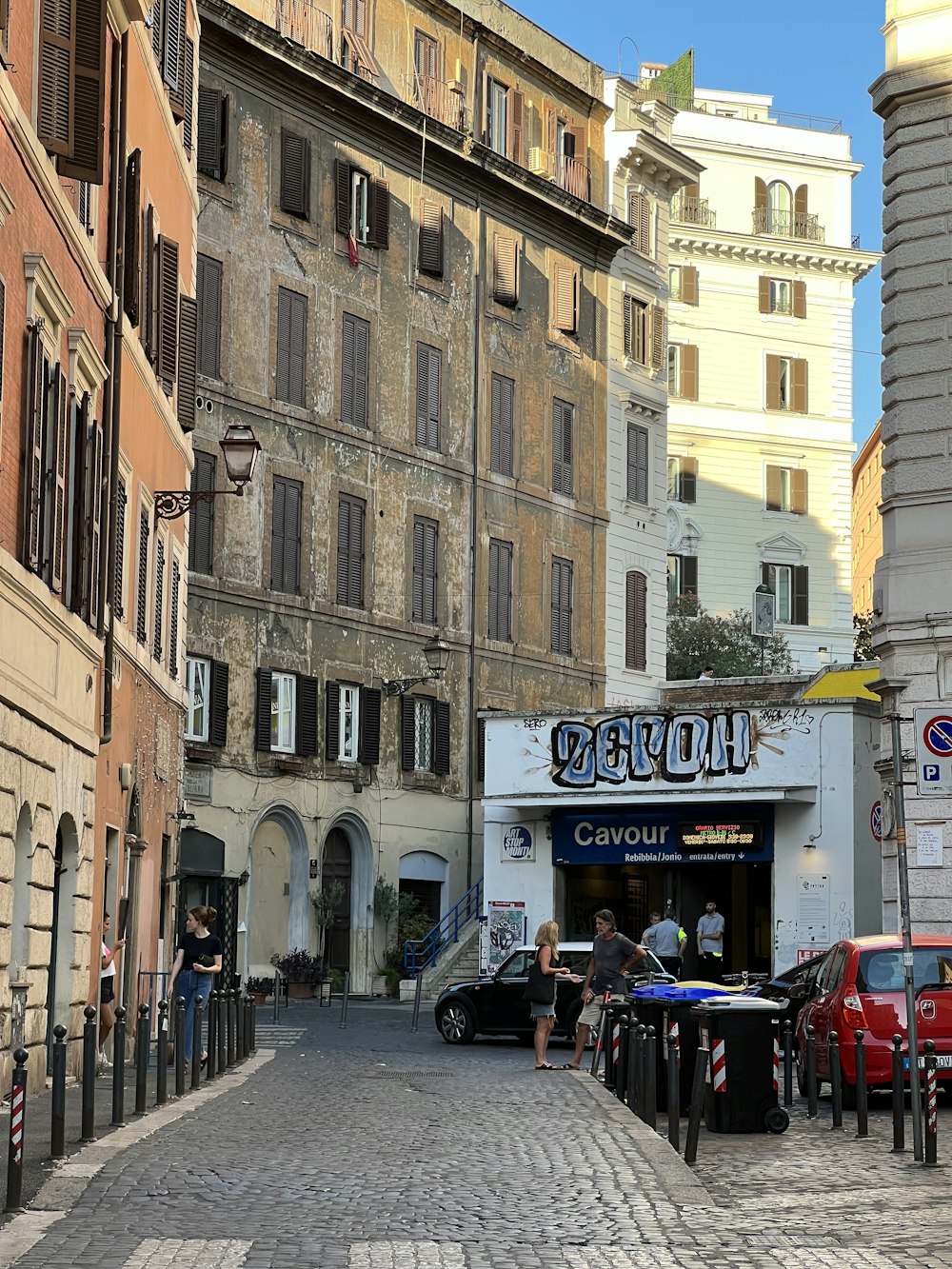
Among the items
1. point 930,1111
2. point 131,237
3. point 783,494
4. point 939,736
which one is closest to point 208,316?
point 131,237

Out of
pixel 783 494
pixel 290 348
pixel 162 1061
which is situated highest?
pixel 783 494

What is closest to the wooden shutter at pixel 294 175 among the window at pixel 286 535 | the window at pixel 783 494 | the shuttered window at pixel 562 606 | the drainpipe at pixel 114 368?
the window at pixel 286 535

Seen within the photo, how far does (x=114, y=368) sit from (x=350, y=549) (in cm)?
2239

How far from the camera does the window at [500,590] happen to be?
157 feet

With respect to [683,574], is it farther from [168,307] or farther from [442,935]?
[168,307]

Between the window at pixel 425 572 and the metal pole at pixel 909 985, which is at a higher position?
the window at pixel 425 572

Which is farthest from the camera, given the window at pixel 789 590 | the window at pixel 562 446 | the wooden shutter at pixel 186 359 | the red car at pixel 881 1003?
the window at pixel 789 590

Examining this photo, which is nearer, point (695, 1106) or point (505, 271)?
point (695, 1106)

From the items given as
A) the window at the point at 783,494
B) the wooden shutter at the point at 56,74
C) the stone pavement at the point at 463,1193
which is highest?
the window at the point at 783,494

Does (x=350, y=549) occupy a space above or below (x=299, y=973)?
above

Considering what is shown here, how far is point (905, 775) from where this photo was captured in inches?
986

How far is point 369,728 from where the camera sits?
144 ft

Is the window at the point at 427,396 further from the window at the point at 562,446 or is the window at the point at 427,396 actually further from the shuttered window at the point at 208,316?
the shuttered window at the point at 208,316

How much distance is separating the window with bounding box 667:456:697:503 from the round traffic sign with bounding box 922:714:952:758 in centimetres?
5074
